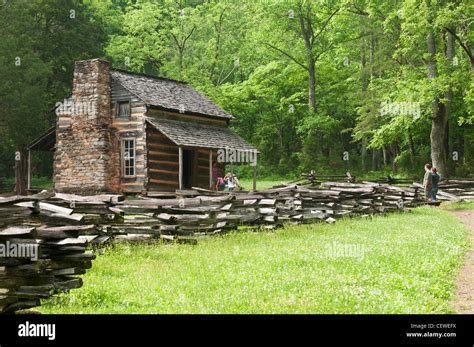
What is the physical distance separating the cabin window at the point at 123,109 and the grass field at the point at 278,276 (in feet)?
47.5

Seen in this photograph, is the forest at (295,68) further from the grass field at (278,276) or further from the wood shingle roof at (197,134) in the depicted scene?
the grass field at (278,276)

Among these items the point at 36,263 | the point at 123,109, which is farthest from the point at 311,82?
the point at 36,263

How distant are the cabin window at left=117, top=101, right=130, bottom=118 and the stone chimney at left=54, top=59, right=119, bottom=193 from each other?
1.70 ft

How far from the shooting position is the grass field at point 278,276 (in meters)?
6.67

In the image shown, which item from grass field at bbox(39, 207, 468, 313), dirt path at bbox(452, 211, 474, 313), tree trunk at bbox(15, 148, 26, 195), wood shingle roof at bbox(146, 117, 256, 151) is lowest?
dirt path at bbox(452, 211, 474, 313)

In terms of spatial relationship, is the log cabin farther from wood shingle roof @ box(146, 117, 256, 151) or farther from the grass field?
the grass field

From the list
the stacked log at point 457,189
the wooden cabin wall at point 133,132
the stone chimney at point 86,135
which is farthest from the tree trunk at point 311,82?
the stone chimney at point 86,135

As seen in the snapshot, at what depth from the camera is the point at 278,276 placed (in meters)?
8.38

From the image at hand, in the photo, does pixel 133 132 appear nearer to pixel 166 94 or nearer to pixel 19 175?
pixel 166 94

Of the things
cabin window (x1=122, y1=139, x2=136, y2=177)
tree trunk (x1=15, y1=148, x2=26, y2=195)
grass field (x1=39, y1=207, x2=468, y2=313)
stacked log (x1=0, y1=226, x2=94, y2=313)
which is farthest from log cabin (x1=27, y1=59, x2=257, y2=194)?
stacked log (x1=0, y1=226, x2=94, y2=313)

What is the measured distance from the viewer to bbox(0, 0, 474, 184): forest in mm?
27594

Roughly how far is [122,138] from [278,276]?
19.7 m

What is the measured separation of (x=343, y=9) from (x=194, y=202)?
2301cm

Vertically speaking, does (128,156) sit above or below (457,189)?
above
